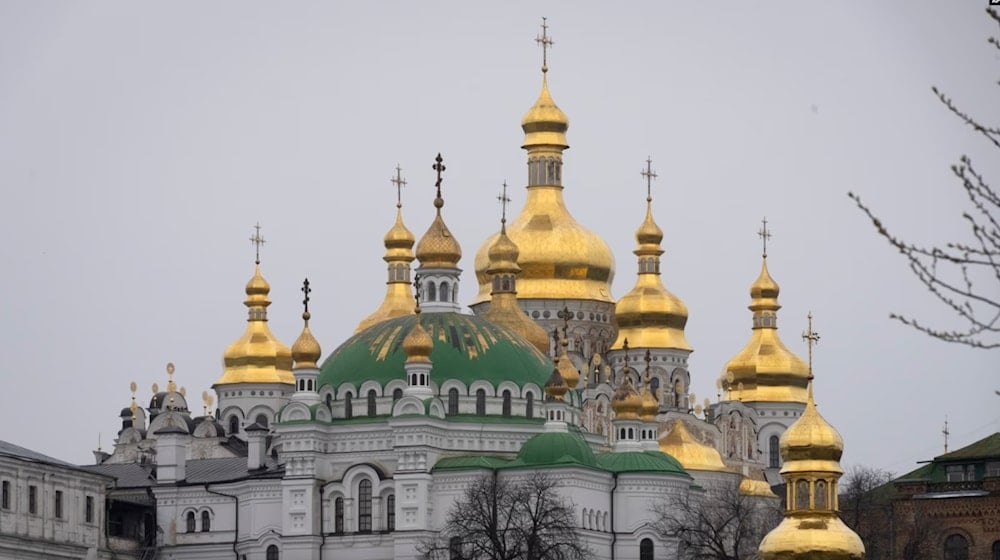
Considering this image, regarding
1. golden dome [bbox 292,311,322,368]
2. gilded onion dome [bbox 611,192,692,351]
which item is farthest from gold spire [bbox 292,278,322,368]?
gilded onion dome [bbox 611,192,692,351]

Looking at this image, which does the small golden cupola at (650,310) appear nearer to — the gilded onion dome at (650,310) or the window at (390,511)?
the gilded onion dome at (650,310)

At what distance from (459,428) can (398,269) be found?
18.1 meters

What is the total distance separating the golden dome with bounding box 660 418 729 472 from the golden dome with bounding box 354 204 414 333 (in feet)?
37.4

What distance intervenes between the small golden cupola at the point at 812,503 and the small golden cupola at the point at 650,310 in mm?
42941

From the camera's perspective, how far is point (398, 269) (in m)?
84.1

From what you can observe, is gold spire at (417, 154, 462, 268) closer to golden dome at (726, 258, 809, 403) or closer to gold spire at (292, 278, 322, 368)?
gold spire at (292, 278, 322, 368)

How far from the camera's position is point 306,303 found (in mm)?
72000

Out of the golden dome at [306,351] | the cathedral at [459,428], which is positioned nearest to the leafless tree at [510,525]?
the cathedral at [459,428]

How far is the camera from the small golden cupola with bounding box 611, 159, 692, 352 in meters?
81.5

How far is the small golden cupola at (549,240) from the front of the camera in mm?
82312

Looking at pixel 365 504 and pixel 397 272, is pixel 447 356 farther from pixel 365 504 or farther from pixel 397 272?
pixel 397 272

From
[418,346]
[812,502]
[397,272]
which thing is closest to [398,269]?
[397,272]

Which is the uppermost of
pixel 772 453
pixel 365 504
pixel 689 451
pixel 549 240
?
pixel 549 240

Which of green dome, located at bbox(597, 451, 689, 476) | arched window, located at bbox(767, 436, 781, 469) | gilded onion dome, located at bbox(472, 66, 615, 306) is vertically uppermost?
gilded onion dome, located at bbox(472, 66, 615, 306)
